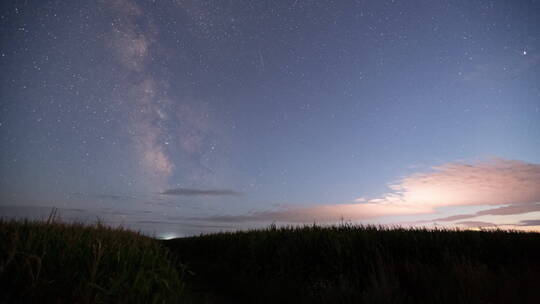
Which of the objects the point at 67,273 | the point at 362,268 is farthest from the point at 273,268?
the point at 67,273

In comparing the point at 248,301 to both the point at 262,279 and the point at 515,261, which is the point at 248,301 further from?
the point at 515,261

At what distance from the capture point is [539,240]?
1068 centimetres

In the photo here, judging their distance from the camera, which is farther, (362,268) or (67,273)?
(362,268)

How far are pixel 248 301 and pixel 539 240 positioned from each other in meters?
10.8

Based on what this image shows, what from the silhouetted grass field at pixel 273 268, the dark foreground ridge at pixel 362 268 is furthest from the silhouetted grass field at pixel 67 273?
the dark foreground ridge at pixel 362 268

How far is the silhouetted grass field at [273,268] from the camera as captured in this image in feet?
15.1

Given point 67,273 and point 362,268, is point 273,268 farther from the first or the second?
point 67,273

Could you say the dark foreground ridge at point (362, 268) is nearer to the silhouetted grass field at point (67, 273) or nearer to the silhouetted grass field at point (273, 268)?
the silhouetted grass field at point (273, 268)

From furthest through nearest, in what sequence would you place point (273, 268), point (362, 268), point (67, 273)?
1. point (273, 268)
2. point (362, 268)
3. point (67, 273)

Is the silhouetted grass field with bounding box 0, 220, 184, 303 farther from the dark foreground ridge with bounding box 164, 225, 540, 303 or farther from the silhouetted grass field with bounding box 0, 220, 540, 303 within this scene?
the dark foreground ridge with bounding box 164, 225, 540, 303

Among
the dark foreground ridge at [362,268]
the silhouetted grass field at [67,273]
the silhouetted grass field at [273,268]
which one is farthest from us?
the dark foreground ridge at [362,268]

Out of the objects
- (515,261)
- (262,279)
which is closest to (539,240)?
(515,261)

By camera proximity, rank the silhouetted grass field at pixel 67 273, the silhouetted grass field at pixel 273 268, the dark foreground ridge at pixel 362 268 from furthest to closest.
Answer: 1. the dark foreground ridge at pixel 362 268
2. the silhouetted grass field at pixel 273 268
3. the silhouetted grass field at pixel 67 273

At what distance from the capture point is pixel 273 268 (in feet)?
34.2
